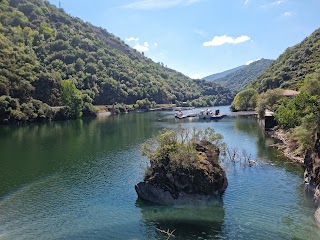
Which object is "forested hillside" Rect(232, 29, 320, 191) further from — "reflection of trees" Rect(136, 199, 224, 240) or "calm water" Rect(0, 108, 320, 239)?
"reflection of trees" Rect(136, 199, 224, 240)

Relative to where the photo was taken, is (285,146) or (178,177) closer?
(178,177)

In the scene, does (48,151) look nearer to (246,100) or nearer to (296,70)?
(246,100)

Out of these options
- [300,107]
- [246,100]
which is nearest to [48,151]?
[300,107]

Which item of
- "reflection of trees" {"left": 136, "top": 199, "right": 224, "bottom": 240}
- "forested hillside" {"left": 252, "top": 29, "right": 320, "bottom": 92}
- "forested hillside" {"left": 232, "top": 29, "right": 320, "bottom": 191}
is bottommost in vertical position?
A: "reflection of trees" {"left": 136, "top": 199, "right": 224, "bottom": 240}

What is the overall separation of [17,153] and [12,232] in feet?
145

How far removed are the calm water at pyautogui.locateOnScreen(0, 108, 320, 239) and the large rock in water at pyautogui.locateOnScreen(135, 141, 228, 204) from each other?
4.39 feet

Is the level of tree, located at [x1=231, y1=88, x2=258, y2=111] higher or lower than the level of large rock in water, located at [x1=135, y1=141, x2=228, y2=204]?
higher

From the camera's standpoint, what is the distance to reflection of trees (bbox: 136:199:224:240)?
32375mm

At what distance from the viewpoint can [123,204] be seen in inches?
1613

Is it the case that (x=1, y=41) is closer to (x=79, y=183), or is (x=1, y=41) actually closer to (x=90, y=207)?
(x=79, y=183)

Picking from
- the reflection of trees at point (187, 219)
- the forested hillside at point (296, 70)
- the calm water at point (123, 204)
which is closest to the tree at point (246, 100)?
the forested hillside at point (296, 70)

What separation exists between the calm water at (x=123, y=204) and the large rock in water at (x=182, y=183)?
1338 millimetres

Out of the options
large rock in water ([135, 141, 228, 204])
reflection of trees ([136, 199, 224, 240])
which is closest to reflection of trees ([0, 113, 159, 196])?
large rock in water ([135, 141, 228, 204])

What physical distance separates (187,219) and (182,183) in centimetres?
508
